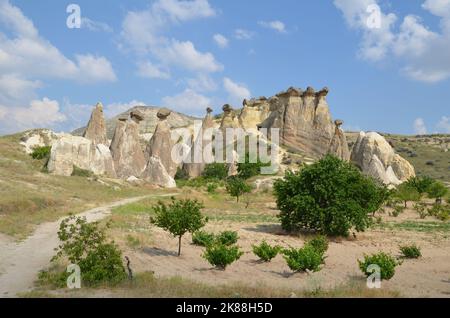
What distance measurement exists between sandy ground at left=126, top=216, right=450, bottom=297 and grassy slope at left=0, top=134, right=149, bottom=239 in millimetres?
5468

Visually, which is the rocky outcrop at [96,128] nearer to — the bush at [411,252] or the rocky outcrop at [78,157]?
the rocky outcrop at [78,157]

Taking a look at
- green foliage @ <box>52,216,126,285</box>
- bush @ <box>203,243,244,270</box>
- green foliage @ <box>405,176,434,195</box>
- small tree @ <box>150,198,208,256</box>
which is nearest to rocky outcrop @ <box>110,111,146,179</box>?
green foliage @ <box>405,176,434,195</box>

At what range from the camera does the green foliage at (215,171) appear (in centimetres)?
5359

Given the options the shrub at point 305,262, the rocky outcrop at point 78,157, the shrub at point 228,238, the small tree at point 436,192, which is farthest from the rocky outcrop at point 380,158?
the shrub at point 305,262

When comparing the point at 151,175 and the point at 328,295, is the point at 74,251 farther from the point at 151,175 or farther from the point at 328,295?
the point at 151,175

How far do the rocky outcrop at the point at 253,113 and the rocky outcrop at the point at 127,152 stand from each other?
29.0 metres

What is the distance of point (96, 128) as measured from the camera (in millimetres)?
50969

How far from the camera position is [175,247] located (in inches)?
652

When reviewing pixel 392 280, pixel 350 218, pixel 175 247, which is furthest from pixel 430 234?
pixel 175 247

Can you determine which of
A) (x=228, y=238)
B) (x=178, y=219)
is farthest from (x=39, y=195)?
(x=178, y=219)

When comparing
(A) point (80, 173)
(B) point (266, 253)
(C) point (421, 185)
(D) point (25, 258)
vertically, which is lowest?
(D) point (25, 258)

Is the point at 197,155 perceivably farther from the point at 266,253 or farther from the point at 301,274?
the point at 301,274

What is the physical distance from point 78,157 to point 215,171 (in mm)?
17407

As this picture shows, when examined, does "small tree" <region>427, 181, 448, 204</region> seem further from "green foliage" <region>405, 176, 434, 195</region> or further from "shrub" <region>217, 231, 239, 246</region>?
"shrub" <region>217, 231, 239, 246</region>
